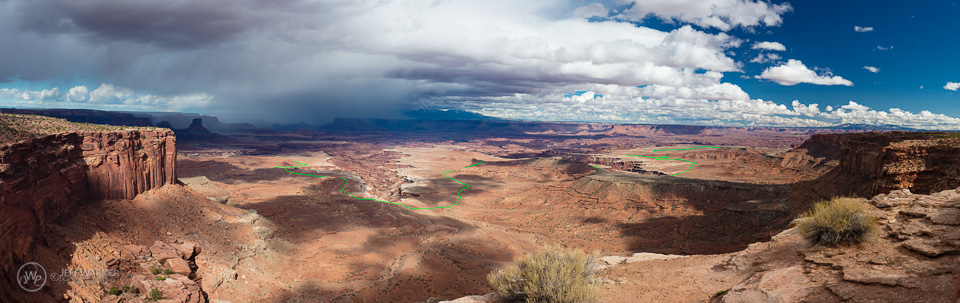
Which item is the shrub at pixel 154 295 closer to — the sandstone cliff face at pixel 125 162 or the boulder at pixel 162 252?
the boulder at pixel 162 252

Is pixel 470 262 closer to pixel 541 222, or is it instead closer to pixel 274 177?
pixel 541 222

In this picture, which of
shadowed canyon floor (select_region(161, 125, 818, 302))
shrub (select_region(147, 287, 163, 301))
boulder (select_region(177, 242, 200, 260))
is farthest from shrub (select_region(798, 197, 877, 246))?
boulder (select_region(177, 242, 200, 260))

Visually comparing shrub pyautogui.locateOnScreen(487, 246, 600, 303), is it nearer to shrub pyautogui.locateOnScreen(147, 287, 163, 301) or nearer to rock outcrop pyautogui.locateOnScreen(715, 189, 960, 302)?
rock outcrop pyautogui.locateOnScreen(715, 189, 960, 302)

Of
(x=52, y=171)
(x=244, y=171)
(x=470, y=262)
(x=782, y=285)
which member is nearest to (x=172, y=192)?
(x=52, y=171)

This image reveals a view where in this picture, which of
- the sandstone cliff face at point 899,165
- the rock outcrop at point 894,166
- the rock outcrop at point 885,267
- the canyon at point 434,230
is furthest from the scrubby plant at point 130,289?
the rock outcrop at point 894,166

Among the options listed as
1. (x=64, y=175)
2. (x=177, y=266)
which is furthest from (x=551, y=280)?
(x=64, y=175)
